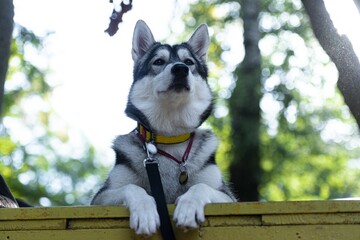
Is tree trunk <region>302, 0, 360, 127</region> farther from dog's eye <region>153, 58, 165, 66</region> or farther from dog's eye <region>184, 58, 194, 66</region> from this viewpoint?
dog's eye <region>153, 58, 165, 66</region>

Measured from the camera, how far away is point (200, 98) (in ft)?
17.0

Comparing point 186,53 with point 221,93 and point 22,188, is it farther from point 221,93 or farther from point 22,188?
point 22,188

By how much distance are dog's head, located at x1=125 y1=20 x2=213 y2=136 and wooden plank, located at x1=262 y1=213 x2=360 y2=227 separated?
1670 mm

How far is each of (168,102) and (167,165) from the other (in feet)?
2.01

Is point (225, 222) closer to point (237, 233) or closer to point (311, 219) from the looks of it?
point (237, 233)

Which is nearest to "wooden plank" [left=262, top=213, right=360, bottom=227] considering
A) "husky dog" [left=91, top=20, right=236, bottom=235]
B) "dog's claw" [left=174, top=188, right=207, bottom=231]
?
"dog's claw" [left=174, top=188, right=207, bottom=231]

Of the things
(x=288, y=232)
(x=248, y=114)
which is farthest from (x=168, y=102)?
(x=248, y=114)

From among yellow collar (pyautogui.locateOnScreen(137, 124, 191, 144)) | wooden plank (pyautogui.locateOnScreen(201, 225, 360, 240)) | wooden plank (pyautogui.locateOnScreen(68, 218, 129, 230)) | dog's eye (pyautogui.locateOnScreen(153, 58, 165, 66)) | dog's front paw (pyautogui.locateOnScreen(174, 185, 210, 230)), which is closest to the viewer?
wooden plank (pyautogui.locateOnScreen(201, 225, 360, 240))

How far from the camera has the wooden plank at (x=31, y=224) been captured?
355 cm

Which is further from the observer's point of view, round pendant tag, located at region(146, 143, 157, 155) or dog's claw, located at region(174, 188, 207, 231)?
round pendant tag, located at region(146, 143, 157, 155)

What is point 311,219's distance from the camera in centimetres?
334

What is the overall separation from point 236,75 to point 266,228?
1031cm

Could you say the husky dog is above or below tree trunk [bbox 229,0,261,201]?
above

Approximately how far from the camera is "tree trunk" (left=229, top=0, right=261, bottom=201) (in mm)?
12000
